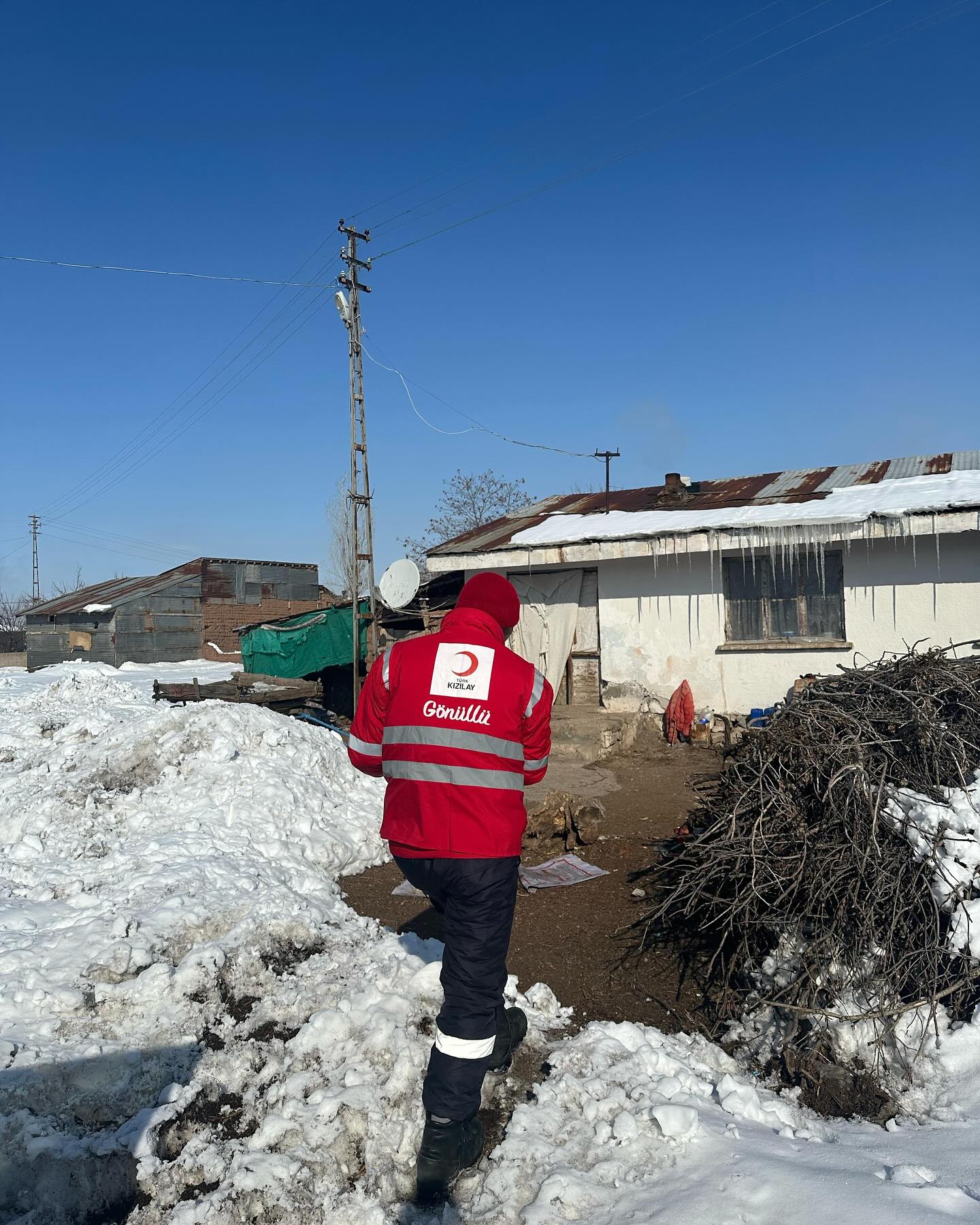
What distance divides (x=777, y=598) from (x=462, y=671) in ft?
26.2

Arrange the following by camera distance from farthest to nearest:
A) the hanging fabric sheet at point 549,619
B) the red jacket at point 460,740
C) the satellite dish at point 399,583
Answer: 1. the satellite dish at point 399,583
2. the hanging fabric sheet at point 549,619
3. the red jacket at point 460,740

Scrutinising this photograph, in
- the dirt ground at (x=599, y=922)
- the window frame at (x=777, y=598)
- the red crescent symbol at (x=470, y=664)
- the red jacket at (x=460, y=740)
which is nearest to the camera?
the red jacket at (x=460, y=740)

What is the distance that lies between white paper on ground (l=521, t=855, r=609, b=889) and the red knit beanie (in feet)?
9.05

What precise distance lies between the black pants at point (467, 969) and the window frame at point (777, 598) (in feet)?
25.7

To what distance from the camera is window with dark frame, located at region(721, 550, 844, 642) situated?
9742mm

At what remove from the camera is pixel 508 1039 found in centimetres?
314

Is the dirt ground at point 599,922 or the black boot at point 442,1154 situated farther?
the dirt ground at point 599,922

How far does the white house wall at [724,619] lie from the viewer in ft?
29.9

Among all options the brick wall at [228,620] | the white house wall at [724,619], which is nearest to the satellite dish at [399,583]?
the white house wall at [724,619]

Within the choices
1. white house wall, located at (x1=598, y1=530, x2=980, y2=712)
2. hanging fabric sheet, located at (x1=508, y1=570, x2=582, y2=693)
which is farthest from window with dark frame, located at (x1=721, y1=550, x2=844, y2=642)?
hanging fabric sheet, located at (x1=508, y1=570, x2=582, y2=693)

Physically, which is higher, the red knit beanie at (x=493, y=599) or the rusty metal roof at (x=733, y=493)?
the rusty metal roof at (x=733, y=493)

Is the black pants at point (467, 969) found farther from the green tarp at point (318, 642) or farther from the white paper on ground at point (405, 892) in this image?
the green tarp at point (318, 642)

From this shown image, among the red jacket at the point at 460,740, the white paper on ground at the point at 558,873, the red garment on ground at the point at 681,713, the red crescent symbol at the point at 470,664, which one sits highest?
the red crescent symbol at the point at 470,664

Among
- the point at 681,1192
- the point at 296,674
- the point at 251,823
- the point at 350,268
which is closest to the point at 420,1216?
the point at 681,1192
